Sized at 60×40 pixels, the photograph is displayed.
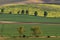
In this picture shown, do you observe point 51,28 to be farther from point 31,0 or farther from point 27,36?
point 31,0

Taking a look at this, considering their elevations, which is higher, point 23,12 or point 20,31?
point 20,31

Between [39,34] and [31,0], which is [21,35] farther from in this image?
[31,0]

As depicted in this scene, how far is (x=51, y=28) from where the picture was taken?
34.4 m

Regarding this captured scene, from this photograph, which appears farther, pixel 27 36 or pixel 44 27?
pixel 44 27

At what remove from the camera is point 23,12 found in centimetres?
5716

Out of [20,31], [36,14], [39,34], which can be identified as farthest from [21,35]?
[36,14]

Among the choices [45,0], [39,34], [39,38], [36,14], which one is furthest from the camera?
[45,0]

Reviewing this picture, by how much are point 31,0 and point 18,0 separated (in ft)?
16.8

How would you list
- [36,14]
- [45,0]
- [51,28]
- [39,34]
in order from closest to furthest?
[39,34], [51,28], [36,14], [45,0]

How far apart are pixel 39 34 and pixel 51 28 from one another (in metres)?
6.27

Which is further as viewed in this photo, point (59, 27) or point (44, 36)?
point (59, 27)

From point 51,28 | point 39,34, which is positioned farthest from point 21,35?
point 51,28

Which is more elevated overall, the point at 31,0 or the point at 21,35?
the point at 21,35

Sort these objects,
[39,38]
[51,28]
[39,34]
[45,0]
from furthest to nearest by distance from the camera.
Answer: [45,0]
[51,28]
[39,34]
[39,38]
